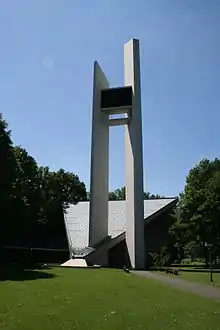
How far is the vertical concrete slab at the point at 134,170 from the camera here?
132 ft

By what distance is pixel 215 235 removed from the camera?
4138cm

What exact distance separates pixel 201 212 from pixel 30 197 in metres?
21.9

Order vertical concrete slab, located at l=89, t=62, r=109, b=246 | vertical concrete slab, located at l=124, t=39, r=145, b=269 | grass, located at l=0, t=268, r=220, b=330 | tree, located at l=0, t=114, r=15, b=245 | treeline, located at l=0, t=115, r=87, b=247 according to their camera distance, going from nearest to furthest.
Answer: grass, located at l=0, t=268, r=220, b=330 → tree, located at l=0, t=114, r=15, b=245 → treeline, located at l=0, t=115, r=87, b=247 → vertical concrete slab, located at l=124, t=39, r=145, b=269 → vertical concrete slab, located at l=89, t=62, r=109, b=246

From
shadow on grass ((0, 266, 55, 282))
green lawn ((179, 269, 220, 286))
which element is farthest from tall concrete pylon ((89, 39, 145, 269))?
shadow on grass ((0, 266, 55, 282))

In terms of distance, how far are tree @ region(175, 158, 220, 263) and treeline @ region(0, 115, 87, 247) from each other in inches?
636

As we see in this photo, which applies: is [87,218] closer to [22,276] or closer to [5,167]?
[5,167]

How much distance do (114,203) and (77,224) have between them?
716cm

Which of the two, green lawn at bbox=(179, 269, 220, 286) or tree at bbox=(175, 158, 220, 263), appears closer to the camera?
green lawn at bbox=(179, 269, 220, 286)

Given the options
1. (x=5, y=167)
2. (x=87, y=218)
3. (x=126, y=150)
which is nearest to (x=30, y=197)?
(x=87, y=218)

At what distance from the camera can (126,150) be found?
43.2m

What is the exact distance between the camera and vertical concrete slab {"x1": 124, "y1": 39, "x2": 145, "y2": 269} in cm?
4038

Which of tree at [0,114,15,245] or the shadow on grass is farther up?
tree at [0,114,15,245]

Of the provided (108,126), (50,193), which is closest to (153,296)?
(108,126)

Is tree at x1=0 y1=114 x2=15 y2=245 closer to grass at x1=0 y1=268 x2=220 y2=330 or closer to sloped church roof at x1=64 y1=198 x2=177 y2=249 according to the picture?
sloped church roof at x1=64 y1=198 x2=177 y2=249
